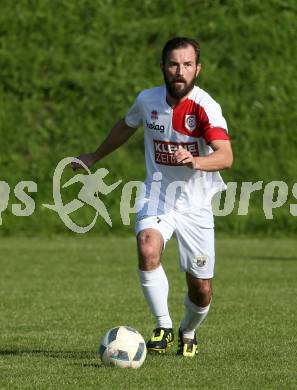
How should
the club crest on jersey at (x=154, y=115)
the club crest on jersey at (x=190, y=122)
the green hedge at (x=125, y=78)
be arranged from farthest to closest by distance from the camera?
the green hedge at (x=125, y=78)
the club crest on jersey at (x=154, y=115)
the club crest on jersey at (x=190, y=122)

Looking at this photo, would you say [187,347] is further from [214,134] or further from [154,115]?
[154,115]

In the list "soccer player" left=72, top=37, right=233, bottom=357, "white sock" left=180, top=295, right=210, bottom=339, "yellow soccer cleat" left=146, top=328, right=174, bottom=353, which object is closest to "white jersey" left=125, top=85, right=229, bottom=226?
"soccer player" left=72, top=37, right=233, bottom=357

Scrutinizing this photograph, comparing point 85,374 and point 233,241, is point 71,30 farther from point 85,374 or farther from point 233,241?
point 85,374

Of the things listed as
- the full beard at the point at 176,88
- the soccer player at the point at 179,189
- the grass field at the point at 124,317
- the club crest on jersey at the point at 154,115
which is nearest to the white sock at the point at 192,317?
the soccer player at the point at 179,189

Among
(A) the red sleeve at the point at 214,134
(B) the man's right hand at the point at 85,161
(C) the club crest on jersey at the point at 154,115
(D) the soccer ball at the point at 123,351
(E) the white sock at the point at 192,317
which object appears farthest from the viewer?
(B) the man's right hand at the point at 85,161

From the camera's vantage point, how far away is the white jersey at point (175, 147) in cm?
822

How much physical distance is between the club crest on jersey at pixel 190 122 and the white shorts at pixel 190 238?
62 cm

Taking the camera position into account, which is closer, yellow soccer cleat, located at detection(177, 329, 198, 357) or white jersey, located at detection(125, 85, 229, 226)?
white jersey, located at detection(125, 85, 229, 226)

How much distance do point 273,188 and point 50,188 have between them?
14.3 feet

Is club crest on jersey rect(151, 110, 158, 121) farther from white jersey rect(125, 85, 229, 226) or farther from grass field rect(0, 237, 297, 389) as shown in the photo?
grass field rect(0, 237, 297, 389)

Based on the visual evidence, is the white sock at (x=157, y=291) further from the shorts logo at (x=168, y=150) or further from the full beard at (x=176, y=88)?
the full beard at (x=176, y=88)

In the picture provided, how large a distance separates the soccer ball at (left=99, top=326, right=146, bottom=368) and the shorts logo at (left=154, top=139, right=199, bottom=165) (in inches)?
51.7

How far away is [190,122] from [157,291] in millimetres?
1204

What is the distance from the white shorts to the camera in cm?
821
